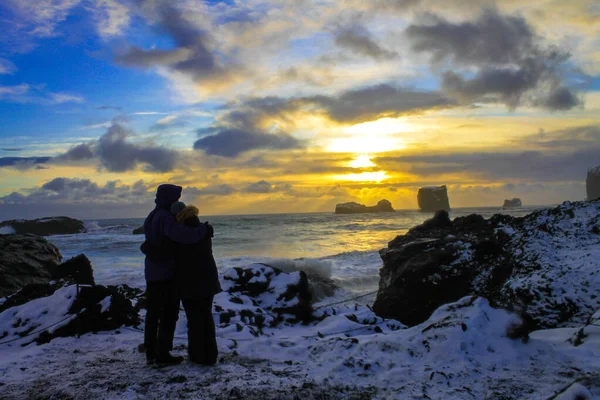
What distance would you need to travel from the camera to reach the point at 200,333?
15.2ft

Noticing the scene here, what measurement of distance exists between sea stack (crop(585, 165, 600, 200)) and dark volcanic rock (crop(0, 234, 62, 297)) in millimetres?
100643

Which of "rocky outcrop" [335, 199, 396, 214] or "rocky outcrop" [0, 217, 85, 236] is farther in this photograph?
"rocky outcrop" [335, 199, 396, 214]

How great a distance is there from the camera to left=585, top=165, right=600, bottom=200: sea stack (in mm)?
84875

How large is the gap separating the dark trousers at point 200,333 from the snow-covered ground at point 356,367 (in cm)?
15

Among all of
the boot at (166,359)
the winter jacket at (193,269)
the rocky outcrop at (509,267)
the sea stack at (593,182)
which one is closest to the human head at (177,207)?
the winter jacket at (193,269)

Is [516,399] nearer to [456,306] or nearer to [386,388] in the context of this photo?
[386,388]

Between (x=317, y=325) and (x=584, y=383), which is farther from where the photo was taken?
(x=317, y=325)

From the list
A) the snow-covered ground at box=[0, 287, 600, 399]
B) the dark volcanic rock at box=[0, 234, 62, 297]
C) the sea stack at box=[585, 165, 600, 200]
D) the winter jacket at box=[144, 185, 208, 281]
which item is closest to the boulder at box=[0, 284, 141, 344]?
the snow-covered ground at box=[0, 287, 600, 399]

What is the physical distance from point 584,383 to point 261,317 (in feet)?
17.8

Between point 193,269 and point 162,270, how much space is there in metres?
0.38

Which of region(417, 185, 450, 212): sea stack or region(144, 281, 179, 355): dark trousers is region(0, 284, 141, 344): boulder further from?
region(417, 185, 450, 212): sea stack

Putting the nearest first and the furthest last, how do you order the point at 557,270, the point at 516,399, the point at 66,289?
the point at 516,399 → the point at 557,270 → the point at 66,289

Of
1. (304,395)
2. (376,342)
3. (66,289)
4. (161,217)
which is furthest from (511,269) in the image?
(66,289)

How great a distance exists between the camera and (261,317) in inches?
299
